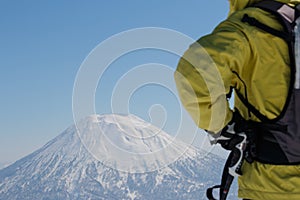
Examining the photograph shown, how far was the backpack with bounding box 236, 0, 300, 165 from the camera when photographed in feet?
7.98

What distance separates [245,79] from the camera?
2.57 meters

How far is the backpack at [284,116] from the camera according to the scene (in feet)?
7.98

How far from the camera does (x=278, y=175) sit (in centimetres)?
262

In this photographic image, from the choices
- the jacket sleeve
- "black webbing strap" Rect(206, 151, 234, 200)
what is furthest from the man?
"black webbing strap" Rect(206, 151, 234, 200)

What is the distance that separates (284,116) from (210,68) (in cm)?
46

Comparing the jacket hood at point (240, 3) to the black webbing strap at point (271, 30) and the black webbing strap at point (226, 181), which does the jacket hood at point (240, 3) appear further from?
the black webbing strap at point (226, 181)

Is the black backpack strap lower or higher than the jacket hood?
lower

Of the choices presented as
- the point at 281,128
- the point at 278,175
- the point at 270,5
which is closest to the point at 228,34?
the point at 270,5

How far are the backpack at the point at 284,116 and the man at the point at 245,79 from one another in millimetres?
19

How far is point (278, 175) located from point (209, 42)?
2.61ft

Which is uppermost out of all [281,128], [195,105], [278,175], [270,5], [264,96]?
[270,5]

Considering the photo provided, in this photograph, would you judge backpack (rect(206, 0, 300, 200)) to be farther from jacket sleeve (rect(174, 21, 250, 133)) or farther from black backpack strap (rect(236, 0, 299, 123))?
jacket sleeve (rect(174, 21, 250, 133))

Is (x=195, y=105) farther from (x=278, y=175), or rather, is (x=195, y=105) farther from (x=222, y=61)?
(x=278, y=175)

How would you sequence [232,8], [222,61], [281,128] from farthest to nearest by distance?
[232,8] → [281,128] → [222,61]
